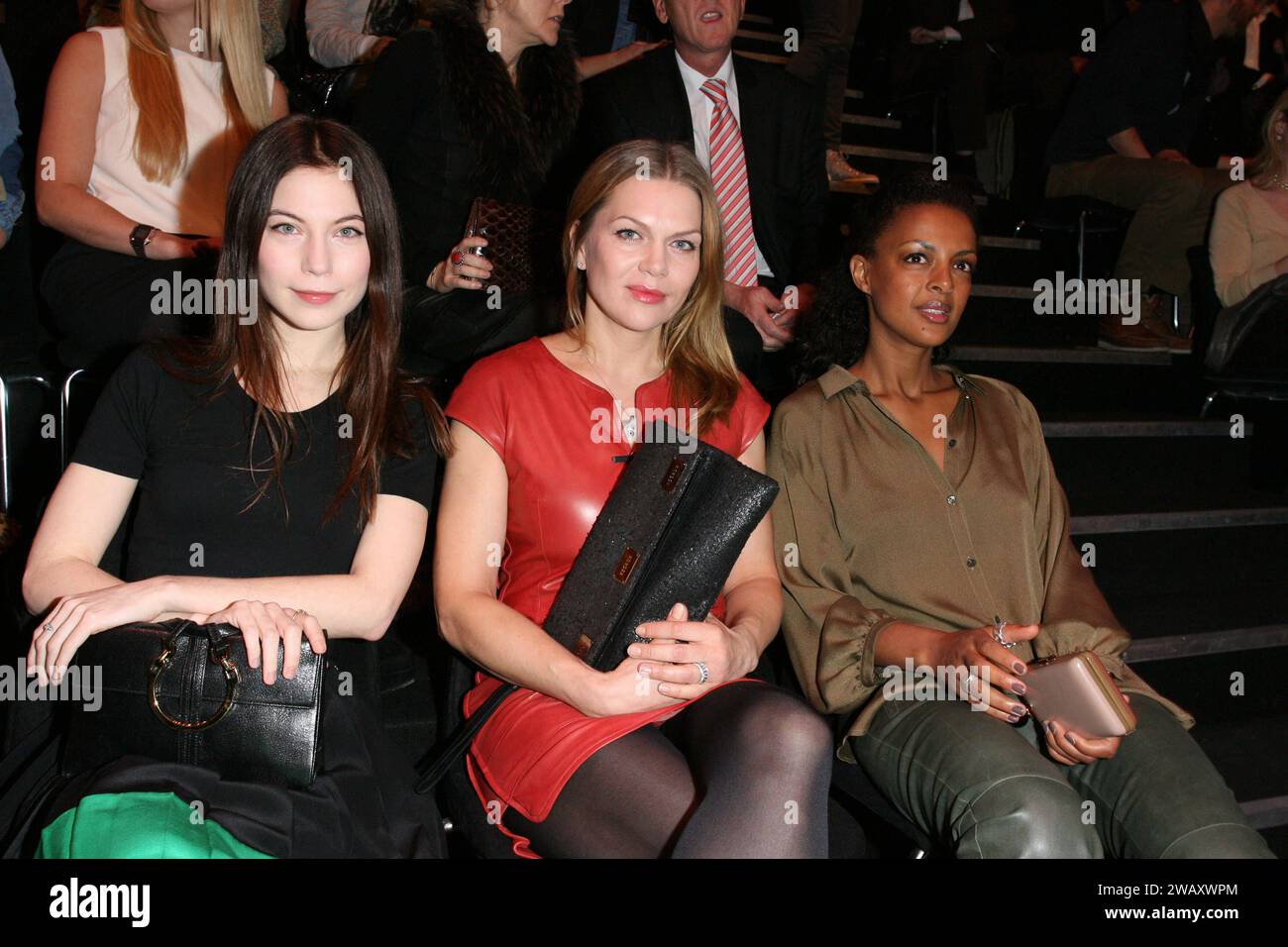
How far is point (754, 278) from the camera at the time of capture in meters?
3.28

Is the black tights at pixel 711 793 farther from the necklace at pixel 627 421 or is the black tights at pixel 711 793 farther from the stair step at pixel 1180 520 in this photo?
the stair step at pixel 1180 520

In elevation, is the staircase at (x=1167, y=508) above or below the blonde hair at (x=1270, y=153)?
below

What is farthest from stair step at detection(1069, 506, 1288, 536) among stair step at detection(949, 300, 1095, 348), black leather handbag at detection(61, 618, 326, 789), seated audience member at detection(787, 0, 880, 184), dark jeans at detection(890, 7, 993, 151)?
dark jeans at detection(890, 7, 993, 151)

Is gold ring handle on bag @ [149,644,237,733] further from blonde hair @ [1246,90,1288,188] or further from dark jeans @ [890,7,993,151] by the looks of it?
dark jeans @ [890,7,993,151]

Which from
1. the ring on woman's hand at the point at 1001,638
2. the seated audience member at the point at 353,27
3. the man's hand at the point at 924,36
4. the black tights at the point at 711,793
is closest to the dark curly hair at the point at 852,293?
the ring on woman's hand at the point at 1001,638

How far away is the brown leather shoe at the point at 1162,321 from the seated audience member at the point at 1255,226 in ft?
1.02

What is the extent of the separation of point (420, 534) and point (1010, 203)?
14.4 ft

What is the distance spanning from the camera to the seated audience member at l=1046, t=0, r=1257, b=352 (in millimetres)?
4223

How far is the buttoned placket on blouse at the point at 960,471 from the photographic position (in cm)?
228

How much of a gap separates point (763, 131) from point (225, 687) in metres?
2.49

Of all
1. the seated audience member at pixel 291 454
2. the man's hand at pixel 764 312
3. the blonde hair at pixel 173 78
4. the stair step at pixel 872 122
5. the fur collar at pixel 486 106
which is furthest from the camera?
the stair step at pixel 872 122

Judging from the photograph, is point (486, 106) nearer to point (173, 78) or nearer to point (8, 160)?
point (173, 78)
